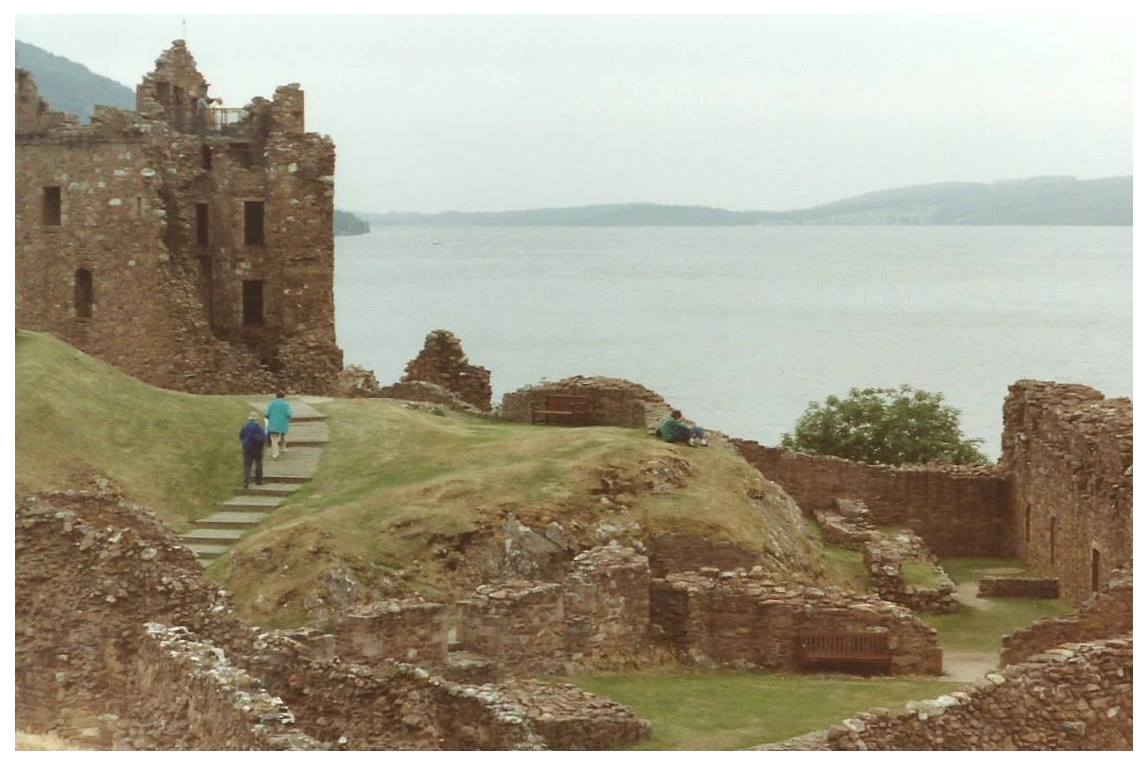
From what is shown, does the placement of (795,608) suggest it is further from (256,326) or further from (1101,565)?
(256,326)

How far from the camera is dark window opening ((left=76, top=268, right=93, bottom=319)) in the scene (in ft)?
191

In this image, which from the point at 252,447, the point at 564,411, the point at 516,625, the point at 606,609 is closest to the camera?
the point at 516,625

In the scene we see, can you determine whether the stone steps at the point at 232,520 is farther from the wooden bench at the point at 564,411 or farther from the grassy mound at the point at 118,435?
the wooden bench at the point at 564,411

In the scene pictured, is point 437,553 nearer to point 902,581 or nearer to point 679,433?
point 679,433

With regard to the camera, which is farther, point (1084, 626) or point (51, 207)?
point (51, 207)

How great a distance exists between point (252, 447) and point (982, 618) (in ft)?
40.5

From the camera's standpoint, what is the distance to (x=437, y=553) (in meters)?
35.3

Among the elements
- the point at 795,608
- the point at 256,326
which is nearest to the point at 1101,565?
the point at 795,608

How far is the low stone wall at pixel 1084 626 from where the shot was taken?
109 ft

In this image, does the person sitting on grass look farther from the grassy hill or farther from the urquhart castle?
the urquhart castle

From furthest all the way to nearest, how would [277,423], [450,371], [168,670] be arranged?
[450,371]
[277,423]
[168,670]

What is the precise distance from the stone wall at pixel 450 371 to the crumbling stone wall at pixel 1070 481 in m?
13.8

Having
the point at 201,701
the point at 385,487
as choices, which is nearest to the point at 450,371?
the point at 385,487

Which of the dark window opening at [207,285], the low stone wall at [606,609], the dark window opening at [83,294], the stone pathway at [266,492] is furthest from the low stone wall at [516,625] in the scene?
the dark window opening at [207,285]
